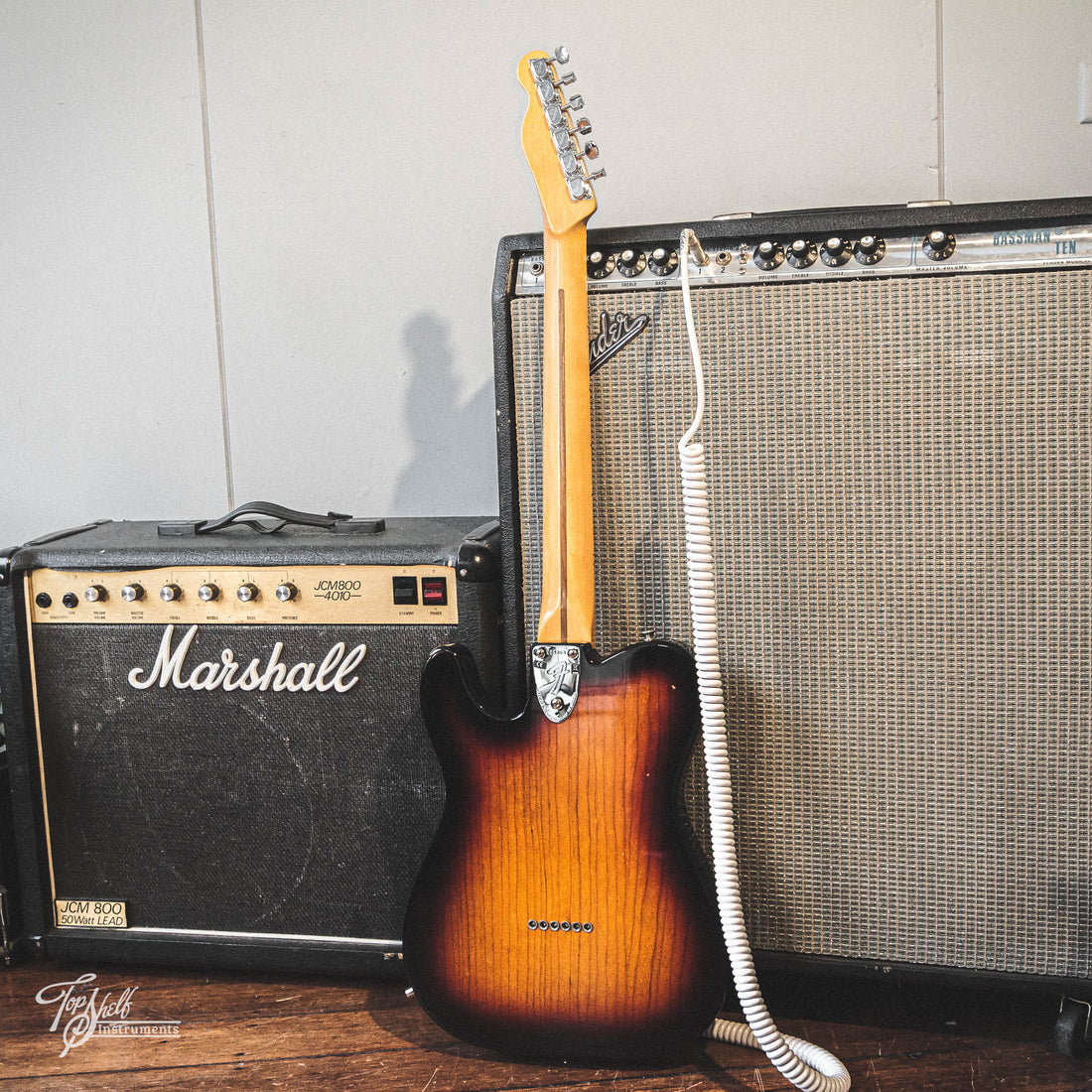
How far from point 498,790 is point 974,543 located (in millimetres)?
498

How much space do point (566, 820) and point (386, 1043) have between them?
12.1 inches

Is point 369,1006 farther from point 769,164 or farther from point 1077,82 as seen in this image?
point 1077,82

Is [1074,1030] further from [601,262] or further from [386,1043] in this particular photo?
[601,262]

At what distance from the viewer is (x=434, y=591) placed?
998mm

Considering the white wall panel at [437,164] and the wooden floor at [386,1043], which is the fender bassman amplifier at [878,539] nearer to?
the wooden floor at [386,1043]

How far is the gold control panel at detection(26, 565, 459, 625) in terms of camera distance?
3.29 feet

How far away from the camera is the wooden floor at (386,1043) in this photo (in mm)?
891

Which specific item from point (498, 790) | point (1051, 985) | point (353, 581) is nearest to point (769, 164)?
point (353, 581)

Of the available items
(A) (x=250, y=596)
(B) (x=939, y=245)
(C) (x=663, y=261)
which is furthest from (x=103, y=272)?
(B) (x=939, y=245)

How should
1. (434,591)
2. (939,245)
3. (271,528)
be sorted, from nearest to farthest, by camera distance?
(939,245) < (434,591) < (271,528)

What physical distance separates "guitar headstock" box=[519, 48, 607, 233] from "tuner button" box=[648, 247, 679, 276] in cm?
7

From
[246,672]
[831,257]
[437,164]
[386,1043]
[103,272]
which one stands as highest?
[437,164]

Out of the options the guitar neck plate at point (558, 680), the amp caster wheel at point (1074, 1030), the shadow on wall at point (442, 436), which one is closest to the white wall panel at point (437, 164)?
the shadow on wall at point (442, 436)

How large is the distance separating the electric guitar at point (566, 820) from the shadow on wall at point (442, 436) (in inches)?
17.7
